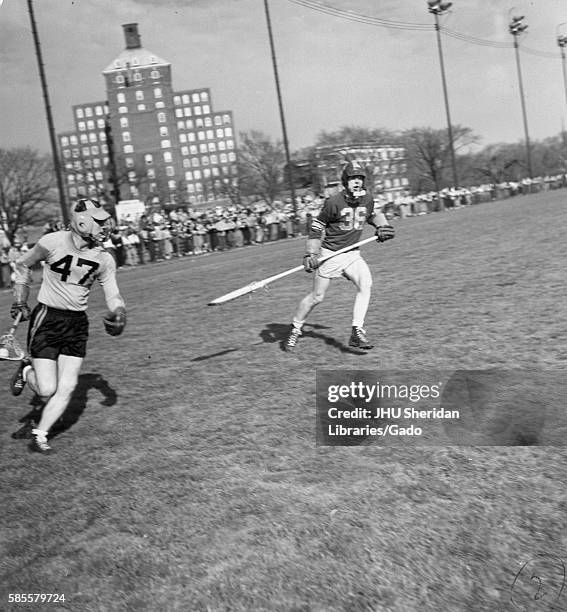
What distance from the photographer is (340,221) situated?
725cm

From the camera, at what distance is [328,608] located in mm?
2916

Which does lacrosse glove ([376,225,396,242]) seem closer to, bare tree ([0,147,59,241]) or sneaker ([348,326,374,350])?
sneaker ([348,326,374,350])

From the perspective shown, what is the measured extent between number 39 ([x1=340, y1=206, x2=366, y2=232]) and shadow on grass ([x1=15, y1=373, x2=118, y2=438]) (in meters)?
3.15

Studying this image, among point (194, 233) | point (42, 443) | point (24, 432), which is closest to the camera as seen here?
point (42, 443)

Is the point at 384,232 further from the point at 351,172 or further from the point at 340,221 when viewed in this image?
the point at 351,172

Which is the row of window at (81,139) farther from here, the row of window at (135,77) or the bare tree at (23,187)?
the bare tree at (23,187)

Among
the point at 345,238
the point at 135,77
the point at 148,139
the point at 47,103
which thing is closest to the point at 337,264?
the point at 345,238

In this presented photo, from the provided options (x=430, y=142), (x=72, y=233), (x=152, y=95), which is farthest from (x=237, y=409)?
(x=152, y=95)

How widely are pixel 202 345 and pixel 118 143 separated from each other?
11298 cm

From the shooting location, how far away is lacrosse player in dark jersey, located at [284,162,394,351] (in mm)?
7102

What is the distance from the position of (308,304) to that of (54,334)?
305 cm

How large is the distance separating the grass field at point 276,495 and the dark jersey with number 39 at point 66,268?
47.1 inches

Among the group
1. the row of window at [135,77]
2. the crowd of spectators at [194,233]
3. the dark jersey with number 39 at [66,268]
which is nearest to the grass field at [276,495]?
the dark jersey with number 39 at [66,268]

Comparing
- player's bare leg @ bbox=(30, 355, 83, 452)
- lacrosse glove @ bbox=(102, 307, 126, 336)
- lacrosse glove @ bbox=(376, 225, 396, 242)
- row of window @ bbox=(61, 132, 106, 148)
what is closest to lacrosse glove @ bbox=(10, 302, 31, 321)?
player's bare leg @ bbox=(30, 355, 83, 452)
